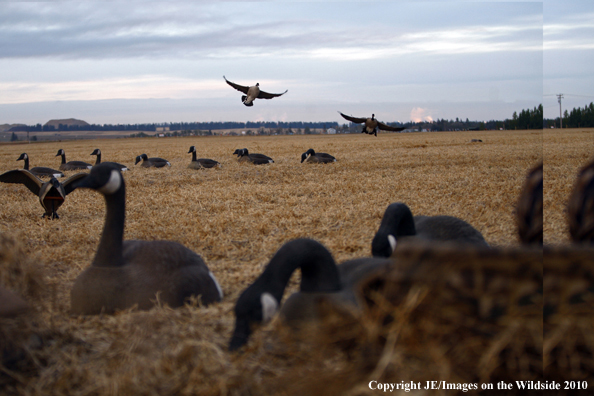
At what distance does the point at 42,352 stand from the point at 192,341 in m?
1.12

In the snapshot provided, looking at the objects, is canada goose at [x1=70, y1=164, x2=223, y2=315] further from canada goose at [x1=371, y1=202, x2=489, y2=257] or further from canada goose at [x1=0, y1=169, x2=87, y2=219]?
canada goose at [x1=0, y1=169, x2=87, y2=219]

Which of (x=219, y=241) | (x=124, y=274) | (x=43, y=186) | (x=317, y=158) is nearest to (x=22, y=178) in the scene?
(x=43, y=186)

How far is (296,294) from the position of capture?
130 inches

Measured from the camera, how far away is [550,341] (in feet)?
6.49

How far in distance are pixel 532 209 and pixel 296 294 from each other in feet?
5.66

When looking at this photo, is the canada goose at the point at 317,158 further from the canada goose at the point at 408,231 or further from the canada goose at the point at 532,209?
the canada goose at the point at 532,209

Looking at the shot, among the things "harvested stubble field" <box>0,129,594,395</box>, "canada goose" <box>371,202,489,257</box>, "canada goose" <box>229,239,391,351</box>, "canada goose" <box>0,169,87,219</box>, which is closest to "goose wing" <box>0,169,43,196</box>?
Answer: "canada goose" <box>0,169,87,219</box>

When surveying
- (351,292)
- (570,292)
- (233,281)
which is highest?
(570,292)

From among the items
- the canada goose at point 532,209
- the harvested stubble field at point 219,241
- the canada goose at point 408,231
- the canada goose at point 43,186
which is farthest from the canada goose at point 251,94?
the canada goose at point 532,209

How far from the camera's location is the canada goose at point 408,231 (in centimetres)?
467

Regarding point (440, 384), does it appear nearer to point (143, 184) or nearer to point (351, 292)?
point (351, 292)

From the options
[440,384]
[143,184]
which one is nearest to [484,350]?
[440,384]

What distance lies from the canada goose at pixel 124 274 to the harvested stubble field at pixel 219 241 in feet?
0.52

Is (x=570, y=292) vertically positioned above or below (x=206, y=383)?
above
